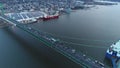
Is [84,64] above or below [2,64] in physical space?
above

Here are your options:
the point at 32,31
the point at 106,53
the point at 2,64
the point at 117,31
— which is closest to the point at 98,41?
the point at 106,53

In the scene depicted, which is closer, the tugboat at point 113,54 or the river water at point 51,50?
the river water at point 51,50

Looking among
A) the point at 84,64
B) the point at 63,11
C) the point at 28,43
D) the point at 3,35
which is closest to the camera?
the point at 84,64

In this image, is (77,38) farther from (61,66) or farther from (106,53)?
(61,66)

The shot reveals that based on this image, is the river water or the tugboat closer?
the river water

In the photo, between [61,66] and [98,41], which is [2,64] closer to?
[61,66]

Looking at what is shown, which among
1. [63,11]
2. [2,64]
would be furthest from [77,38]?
[63,11]

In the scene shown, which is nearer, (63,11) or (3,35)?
(3,35)

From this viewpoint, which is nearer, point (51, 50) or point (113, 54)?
point (113, 54)

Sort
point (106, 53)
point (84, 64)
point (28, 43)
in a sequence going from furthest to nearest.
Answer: point (28, 43)
point (106, 53)
point (84, 64)
